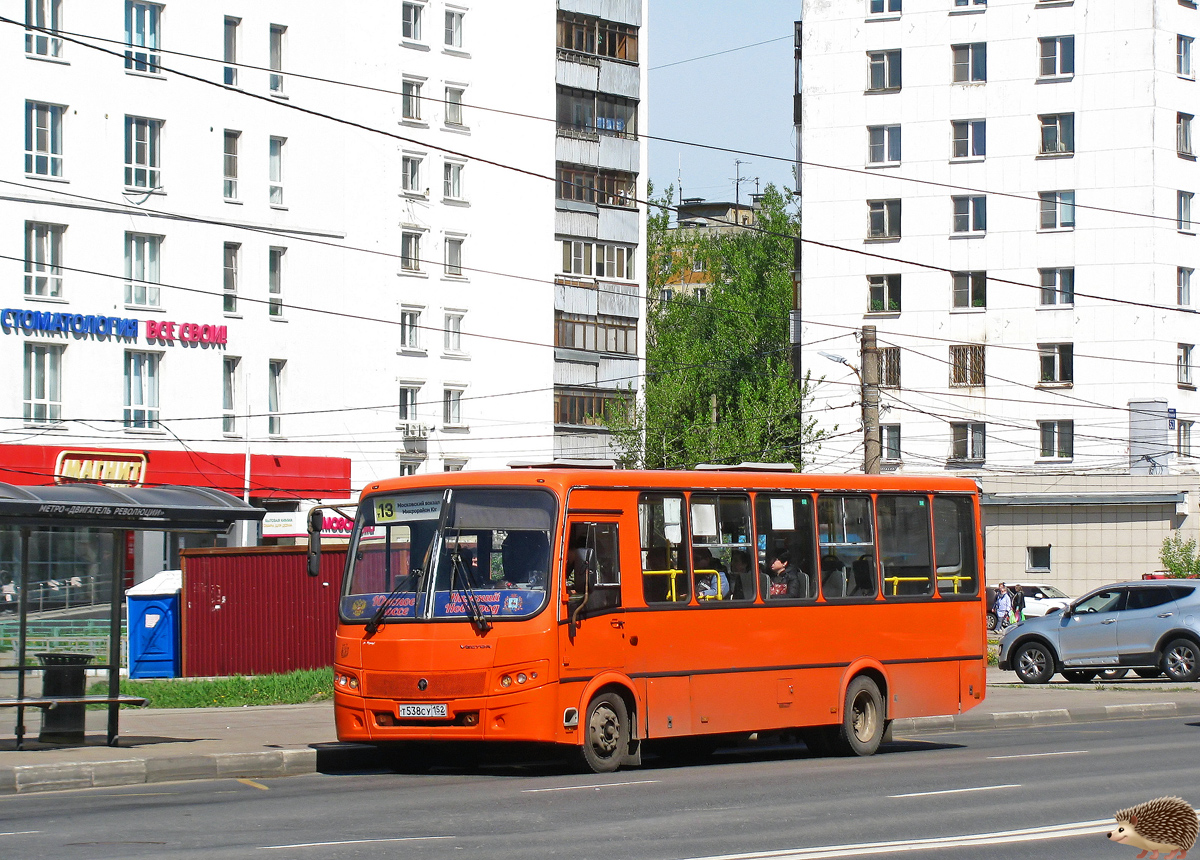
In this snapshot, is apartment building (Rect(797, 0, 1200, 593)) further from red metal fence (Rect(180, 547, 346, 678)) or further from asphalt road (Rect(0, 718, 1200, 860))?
asphalt road (Rect(0, 718, 1200, 860))

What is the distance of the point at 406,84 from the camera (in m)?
60.4

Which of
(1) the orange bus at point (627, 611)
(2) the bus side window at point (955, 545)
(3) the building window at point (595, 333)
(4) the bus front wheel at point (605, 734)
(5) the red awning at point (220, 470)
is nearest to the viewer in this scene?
(1) the orange bus at point (627, 611)

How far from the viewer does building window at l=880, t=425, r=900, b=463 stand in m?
63.0

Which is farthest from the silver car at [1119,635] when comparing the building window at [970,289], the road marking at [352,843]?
the building window at [970,289]

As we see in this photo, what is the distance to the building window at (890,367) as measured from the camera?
63219mm

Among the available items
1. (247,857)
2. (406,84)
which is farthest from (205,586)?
(406,84)

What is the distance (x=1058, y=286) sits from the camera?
61062 mm

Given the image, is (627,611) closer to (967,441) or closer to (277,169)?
(277,169)

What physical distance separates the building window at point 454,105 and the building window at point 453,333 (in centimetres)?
709

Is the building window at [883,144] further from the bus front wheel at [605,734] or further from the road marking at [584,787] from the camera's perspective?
the road marking at [584,787]

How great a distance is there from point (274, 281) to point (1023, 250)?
26.9 metres

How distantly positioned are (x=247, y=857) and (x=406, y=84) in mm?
53397

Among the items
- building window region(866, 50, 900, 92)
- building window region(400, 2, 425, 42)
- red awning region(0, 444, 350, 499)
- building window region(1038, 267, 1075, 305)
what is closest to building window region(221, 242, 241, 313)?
red awning region(0, 444, 350, 499)

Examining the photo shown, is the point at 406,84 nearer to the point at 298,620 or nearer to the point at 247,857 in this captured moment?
the point at 298,620
